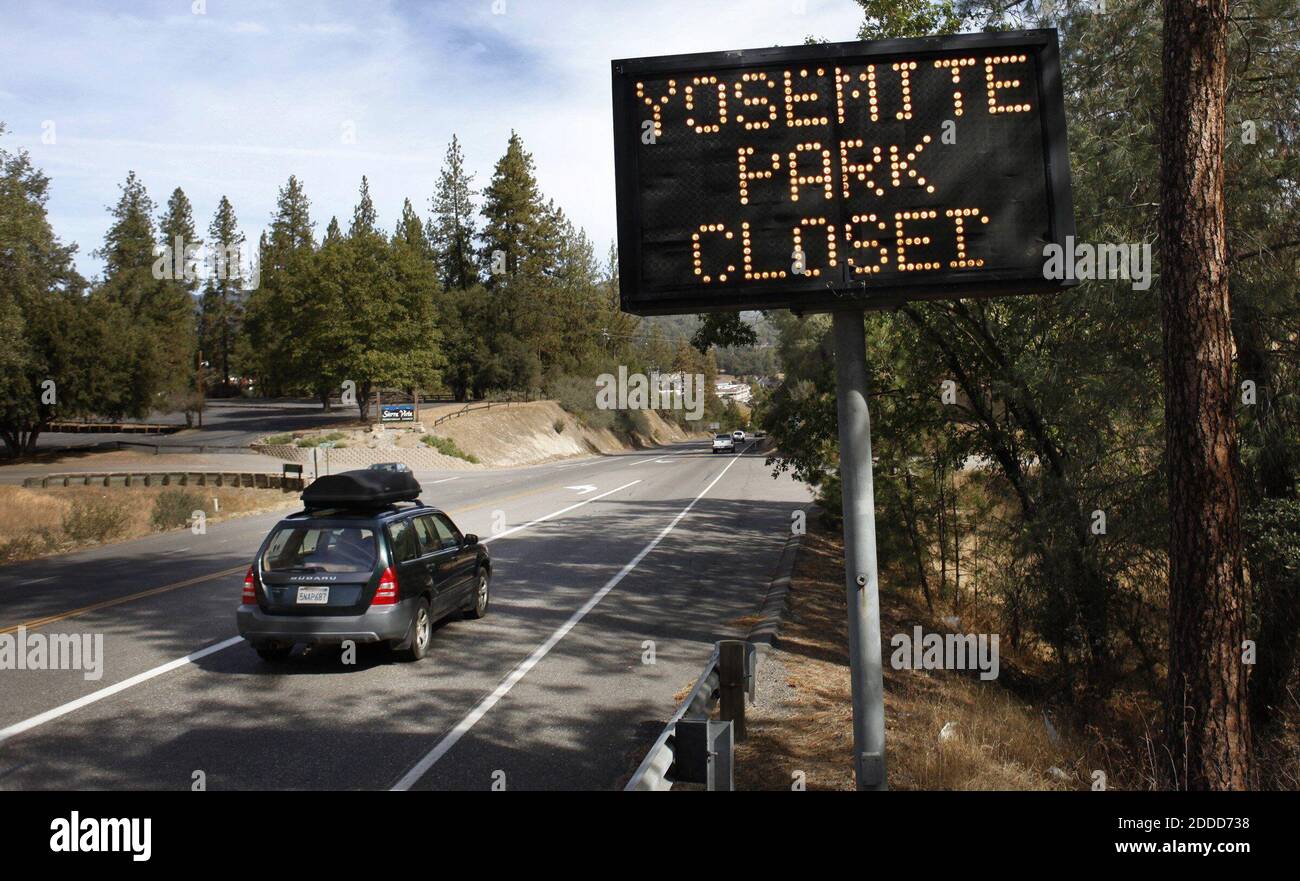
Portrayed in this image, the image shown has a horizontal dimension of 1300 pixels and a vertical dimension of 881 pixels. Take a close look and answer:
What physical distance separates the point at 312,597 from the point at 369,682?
39.9 inches

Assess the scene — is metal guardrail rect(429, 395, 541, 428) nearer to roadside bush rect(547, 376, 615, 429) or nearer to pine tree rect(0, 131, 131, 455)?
roadside bush rect(547, 376, 615, 429)

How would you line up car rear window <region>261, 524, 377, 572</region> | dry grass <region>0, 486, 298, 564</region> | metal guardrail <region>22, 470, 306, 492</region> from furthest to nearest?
metal guardrail <region>22, 470, 306, 492</region> < dry grass <region>0, 486, 298, 564</region> < car rear window <region>261, 524, 377, 572</region>

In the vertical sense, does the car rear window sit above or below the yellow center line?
above

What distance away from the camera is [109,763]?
6.81 meters

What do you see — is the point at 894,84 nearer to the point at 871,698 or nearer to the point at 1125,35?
the point at 871,698

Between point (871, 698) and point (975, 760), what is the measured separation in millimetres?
1897

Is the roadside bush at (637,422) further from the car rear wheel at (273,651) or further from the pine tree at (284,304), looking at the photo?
the car rear wheel at (273,651)

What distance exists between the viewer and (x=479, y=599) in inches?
487

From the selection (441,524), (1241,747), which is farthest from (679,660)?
(1241,747)

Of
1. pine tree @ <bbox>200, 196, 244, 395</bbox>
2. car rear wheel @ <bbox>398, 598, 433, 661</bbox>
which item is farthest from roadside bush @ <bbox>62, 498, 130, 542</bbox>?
pine tree @ <bbox>200, 196, 244, 395</bbox>

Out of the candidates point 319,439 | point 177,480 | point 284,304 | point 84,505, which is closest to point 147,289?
point 284,304

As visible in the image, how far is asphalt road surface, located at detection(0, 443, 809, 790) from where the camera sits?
6.81m

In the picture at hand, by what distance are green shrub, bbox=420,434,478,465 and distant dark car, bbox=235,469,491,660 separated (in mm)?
44973

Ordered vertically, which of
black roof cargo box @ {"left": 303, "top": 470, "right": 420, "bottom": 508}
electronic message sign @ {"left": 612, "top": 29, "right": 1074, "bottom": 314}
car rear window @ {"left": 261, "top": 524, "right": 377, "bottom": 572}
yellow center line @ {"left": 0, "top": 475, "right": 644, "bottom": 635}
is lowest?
yellow center line @ {"left": 0, "top": 475, "right": 644, "bottom": 635}
